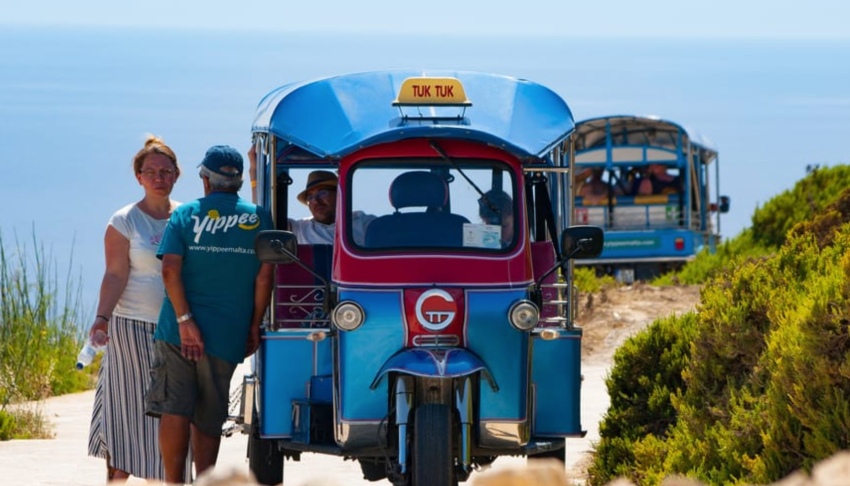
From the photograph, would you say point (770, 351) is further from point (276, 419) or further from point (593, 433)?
point (593, 433)

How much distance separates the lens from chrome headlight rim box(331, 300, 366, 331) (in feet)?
27.0

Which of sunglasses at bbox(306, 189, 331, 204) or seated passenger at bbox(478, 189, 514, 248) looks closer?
seated passenger at bbox(478, 189, 514, 248)

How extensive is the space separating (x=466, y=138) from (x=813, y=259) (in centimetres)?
175

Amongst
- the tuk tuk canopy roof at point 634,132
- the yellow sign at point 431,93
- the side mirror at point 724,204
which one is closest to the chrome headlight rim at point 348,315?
the yellow sign at point 431,93

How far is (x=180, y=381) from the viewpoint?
8.46m

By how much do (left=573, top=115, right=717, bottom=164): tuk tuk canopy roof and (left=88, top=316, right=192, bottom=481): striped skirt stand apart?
1944 cm

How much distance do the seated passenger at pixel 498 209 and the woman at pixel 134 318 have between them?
1603 mm

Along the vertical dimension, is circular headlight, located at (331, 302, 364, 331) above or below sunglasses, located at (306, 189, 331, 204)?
below

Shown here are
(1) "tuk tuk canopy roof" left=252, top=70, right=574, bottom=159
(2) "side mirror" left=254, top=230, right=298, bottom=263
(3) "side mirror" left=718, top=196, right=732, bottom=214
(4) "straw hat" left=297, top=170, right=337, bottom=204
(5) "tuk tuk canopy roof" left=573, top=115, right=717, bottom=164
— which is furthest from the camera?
(3) "side mirror" left=718, top=196, right=732, bottom=214

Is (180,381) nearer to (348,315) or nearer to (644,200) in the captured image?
(348,315)

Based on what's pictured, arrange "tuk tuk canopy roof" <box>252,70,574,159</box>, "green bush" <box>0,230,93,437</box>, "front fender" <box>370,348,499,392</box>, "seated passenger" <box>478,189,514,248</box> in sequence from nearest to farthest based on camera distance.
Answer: "front fender" <box>370,348,499,392</box> → "tuk tuk canopy roof" <box>252,70,574,159</box> → "seated passenger" <box>478,189,514,248</box> → "green bush" <box>0,230,93,437</box>

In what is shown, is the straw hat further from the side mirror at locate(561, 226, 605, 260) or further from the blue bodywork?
the blue bodywork

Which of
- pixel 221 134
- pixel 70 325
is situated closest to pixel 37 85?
pixel 221 134

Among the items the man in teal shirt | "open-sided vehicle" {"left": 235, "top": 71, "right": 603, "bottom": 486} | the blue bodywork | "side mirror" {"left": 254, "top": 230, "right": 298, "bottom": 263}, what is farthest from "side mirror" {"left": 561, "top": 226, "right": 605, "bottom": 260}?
the blue bodywork
